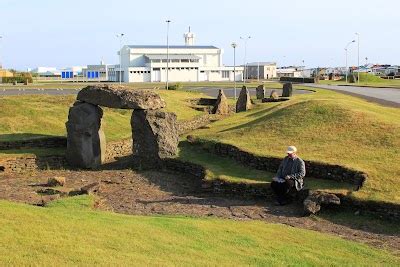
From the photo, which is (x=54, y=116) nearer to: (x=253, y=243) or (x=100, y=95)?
(x=100, y=95)

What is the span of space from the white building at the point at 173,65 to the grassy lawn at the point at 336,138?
83.7 meters

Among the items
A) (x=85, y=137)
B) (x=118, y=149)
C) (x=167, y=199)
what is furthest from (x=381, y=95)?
(x=167, y=199)

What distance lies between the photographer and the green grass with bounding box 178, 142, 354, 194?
1656 centimetres

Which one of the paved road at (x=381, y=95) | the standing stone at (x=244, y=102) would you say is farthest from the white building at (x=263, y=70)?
the standing stone at (x=244, y=102)

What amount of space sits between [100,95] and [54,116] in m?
6.94

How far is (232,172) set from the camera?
19.3 metres

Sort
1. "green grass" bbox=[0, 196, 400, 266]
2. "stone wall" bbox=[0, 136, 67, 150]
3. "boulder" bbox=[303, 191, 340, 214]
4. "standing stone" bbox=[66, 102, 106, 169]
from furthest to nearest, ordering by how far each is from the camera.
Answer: "stone wall" bbox=[0, 136, 67, 150]
"standing stone" bbox=[66, 102, 106, 169]
"boulder" bbox=[303, 191, 340, 214]
"green grass" bbox=[0, 196, 400, 266]

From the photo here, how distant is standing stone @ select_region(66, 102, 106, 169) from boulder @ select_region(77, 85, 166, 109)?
493 millimetres

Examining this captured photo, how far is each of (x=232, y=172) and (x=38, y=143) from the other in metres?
9.69

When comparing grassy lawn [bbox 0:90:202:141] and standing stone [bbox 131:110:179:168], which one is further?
grassy lawn [bbox 0:90:202:141]

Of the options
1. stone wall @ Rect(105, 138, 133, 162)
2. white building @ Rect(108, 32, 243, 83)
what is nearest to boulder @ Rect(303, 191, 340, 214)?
stone wall @ Rect(105, 138, 133, 162)

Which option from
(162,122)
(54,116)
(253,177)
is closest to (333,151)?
(253,177)

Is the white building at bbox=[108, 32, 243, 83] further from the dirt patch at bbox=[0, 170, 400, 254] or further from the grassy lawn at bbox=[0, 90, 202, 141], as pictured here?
the dirt patch at bbox=[0, 170, 400, 254]

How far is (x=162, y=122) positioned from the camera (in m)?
22.4
